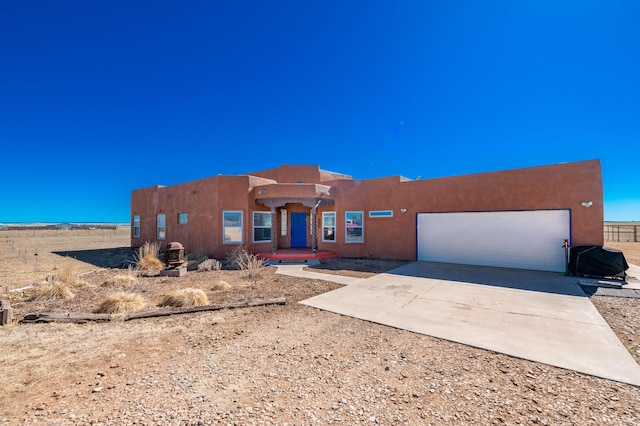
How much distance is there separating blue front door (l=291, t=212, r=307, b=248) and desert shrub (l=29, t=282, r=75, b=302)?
34.2ft

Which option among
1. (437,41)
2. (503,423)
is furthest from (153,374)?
(437,41)

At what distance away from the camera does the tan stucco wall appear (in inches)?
387

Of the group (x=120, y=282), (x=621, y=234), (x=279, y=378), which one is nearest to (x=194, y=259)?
(x=120, y=282)

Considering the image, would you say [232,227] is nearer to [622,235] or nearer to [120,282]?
[120,282]

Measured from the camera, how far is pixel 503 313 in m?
5.64

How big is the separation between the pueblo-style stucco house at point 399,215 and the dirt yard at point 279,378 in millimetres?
5934

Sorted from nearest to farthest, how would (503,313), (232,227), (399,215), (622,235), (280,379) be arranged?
(280,379), (503,313), (399,215), (232,227), (622,235)

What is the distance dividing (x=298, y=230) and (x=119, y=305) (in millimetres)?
10985

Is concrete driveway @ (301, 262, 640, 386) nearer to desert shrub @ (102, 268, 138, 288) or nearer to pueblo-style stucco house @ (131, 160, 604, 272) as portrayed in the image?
pueblo-style stucco house @ (131, 160, 604, 272)

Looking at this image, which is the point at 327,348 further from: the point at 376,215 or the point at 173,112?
the point at 173,112

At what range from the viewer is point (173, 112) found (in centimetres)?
2195

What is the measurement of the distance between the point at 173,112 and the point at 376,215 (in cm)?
1857

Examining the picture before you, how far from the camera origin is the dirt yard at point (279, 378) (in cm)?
260

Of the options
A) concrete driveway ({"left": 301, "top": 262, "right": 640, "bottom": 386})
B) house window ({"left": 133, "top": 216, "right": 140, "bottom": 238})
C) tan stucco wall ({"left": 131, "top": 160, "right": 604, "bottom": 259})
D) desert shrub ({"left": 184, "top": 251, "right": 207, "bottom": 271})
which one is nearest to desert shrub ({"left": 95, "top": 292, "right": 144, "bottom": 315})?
concrete driveway ({"left": 301, "top": 262, "right": 640, "bottom": 386})
